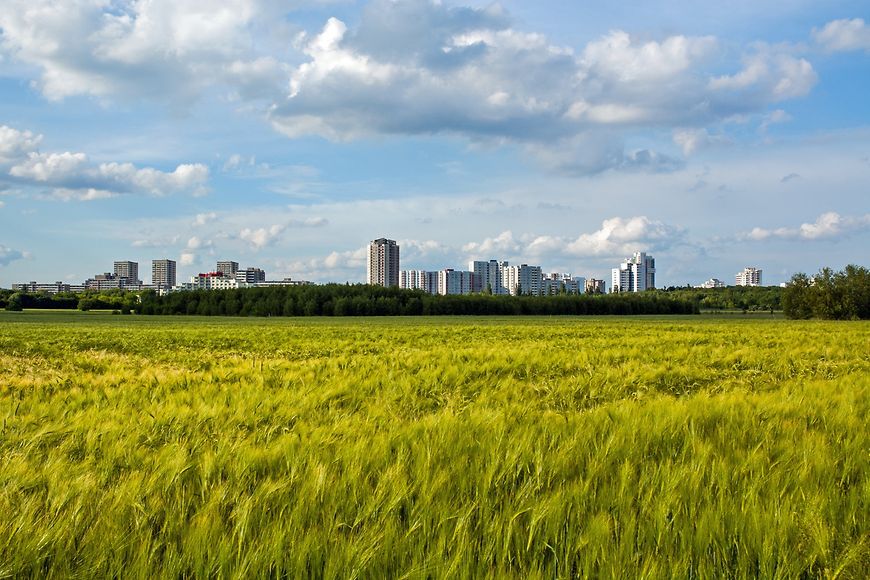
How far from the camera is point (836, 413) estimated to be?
5.22m

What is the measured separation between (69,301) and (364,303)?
88547 millimetres

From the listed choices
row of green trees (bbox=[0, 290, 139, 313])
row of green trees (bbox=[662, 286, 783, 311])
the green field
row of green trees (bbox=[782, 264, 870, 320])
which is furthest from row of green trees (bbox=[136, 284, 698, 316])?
the green field

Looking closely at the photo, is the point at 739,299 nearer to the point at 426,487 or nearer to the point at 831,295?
the point at 831,295

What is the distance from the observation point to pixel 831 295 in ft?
259

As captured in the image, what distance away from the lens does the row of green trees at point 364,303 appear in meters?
125

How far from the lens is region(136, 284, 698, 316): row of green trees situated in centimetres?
12506

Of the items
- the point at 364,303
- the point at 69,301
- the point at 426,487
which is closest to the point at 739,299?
the point at 364,303

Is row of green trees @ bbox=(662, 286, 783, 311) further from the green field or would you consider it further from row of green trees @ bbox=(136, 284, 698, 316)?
the green field

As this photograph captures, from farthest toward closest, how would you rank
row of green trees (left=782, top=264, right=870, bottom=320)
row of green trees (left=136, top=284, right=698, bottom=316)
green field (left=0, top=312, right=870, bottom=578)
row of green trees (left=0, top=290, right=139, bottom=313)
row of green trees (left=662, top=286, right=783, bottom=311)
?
1. row of green trees (left=662, top=286, right=783, bottom=311)
2. row of green trees (left=0, top=290, right=139, bottom=313)
3. row of green trees (left=136, top=284, right=698, bottom=316)
4. row of green trees (left=782, top=264, right=870, bottom=320)
5. green field (left=0, top=312, right=870, bottom=578)

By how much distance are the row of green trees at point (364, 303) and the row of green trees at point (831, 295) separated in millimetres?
47845

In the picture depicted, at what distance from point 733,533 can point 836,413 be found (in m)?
3.53

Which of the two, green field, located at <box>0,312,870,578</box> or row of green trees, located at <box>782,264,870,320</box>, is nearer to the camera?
green field, located at <box>0,312,870,578</box>

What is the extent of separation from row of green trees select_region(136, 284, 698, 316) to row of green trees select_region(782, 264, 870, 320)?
47845 millimetres

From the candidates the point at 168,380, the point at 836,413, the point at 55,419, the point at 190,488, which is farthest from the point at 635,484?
the point at 168,380
